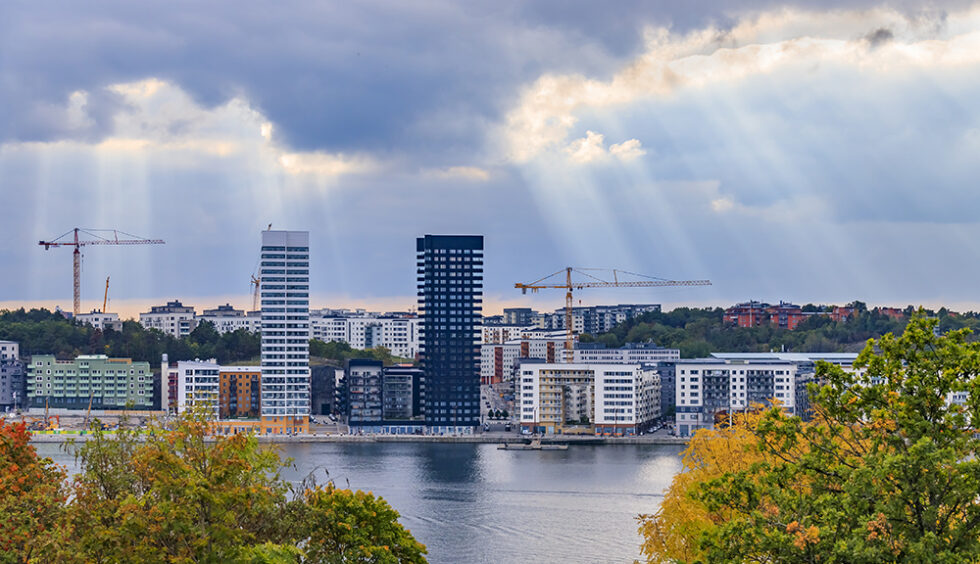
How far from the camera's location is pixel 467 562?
50.0ft

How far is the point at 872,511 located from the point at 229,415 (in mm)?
36297

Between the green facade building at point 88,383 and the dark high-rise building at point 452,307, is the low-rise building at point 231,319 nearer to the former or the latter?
the green facade building at point 88,383

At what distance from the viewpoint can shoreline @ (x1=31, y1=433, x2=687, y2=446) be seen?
35.3 metres

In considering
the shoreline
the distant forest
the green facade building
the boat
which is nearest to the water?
the boat

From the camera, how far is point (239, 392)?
3988 centimetres

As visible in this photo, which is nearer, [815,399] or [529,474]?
[815,399]

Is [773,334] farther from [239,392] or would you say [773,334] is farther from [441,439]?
[239,392]

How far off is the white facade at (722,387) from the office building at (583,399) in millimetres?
1464

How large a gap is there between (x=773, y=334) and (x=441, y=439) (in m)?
23.8

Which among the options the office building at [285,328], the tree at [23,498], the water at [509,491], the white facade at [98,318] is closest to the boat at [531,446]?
the water at [509,491]

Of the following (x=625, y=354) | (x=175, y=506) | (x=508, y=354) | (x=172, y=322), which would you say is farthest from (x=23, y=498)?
(x=172, y=322)

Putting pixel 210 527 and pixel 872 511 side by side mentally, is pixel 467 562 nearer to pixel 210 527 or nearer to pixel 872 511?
pixel 210 527

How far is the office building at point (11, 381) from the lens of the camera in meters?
44.8

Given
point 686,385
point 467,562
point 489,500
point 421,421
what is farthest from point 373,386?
point 467,562
